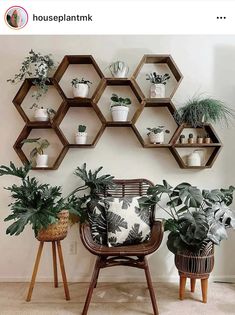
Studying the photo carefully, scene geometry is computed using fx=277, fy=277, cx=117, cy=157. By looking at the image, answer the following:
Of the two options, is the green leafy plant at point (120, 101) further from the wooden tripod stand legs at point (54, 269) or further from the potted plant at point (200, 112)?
the wooden tripod stand legs at point (54, 269)

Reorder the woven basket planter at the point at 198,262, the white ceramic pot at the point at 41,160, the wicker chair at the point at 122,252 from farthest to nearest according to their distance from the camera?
the white ceramic pot at the point at 41,160, the woven basket planter at the point at 198,262, the wicker chair at the point at 122,252

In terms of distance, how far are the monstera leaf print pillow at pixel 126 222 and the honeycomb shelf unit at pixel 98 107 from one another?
56 cm

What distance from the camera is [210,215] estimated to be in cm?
211

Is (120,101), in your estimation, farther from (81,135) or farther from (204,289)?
(204,289)

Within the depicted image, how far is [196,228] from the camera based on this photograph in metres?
2.04

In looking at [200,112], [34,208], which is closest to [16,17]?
[34,208]

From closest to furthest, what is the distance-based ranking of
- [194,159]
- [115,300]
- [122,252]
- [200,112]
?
[122,252] < [115,300] < [200,112] < [194,159]

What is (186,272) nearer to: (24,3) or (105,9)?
(105,9)

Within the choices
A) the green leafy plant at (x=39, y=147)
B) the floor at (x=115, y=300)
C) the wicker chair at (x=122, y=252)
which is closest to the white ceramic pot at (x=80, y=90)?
the green leafy plant at (x=39, y=147)

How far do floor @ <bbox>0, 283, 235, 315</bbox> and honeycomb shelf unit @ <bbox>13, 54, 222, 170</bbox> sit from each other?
1.10m

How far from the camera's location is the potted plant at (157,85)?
98.6 inches

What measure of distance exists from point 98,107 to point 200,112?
3.01 ft

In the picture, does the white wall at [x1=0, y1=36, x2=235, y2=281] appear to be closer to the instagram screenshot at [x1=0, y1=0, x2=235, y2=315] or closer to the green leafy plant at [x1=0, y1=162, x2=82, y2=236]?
the instagram screenshot at [x1=0, y1=0, x2=235, y2=315]

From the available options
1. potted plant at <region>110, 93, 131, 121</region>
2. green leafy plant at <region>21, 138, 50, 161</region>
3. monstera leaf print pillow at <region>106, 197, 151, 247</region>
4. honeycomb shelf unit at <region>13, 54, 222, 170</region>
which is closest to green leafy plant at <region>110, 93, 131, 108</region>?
potted plant at <region>110, 93, 131, 121</region>
